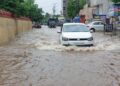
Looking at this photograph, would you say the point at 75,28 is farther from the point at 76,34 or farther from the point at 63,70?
the point at 63,70

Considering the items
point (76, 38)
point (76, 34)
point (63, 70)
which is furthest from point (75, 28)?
point (63, 70)

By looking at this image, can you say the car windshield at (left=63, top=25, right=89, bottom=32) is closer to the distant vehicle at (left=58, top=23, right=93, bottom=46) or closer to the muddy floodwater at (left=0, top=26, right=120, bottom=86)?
the distant vehicle at (left=58, top=23, right=93, bottom=46)

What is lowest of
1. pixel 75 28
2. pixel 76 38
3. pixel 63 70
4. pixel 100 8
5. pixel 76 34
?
pixel 63 70

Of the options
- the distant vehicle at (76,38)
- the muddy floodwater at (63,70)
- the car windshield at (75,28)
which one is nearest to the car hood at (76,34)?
the distant vehicle at (76,38)

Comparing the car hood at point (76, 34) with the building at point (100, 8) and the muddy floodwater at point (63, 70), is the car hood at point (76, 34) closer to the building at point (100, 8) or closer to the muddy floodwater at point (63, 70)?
the muddy floodwater at point (63, 70)

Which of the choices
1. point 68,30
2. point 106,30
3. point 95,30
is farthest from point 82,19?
point 68,30

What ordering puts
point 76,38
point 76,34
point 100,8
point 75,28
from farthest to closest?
point 100,8
point 75,28
point 76,34
point 76,38

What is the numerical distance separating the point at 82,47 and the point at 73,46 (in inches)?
19.8

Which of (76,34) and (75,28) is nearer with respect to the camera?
(76,34)

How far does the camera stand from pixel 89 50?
19.7m

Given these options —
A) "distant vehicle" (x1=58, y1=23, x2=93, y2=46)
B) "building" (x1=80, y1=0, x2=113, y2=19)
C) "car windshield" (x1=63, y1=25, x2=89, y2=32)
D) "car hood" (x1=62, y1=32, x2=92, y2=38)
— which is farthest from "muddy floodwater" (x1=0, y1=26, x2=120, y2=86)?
"building" (x1=80, y1=0, x2=113, y2=19)

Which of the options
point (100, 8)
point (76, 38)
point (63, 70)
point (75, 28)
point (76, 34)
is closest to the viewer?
point (63, 70)

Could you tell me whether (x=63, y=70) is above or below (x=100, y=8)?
below

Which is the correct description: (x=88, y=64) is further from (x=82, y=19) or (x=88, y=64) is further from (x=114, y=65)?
(x=82, y=19)
